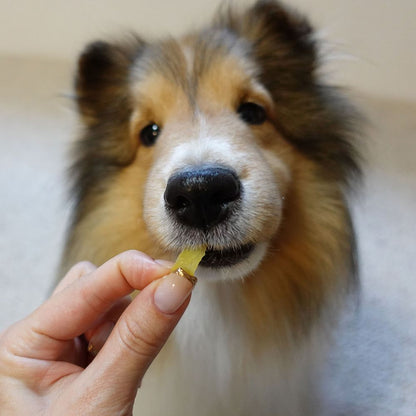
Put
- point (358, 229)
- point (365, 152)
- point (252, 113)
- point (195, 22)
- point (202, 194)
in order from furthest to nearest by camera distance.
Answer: point (195, 22)
point (358, 229)
point (365, 152)
point (252, 113)
point (202, 194)

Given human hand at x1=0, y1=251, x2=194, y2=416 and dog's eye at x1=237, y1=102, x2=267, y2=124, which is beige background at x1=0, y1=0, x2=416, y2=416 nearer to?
dog's eye at x1=237, y1=102, x2=267, y2=124

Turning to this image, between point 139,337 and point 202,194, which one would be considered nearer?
point 139,337

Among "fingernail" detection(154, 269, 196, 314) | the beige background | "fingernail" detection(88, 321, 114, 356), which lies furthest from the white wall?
"fingernail" detection(154, 269, 196, 314)

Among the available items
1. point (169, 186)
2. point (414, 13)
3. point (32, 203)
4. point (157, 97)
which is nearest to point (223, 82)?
point (157, 97)

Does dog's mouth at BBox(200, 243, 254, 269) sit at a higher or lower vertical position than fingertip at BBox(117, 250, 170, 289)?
lower

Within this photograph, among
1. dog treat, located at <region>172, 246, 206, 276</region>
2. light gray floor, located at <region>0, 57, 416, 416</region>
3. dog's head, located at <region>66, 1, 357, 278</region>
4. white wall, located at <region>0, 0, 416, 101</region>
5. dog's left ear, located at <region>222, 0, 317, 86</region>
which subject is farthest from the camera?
white wall, located at <region>0, 0, 416, 101</region>

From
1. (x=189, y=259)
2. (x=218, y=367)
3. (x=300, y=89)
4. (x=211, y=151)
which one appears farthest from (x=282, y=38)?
(x=218, y=367)

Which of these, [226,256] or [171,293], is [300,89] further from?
[171,293]
